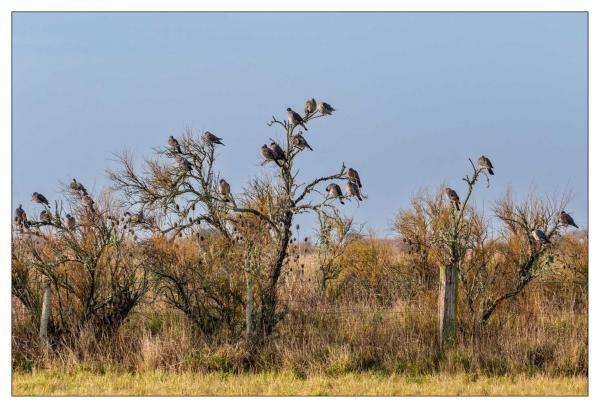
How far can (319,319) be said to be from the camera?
47.9 feet

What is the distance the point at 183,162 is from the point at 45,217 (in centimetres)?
260

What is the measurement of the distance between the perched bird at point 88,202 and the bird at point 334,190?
405 cm

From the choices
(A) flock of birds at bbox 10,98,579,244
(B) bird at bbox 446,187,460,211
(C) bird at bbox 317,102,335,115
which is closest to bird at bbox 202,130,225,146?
(A) flock of birds at bbox 10,98,579,244

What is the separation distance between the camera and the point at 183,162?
15.5 meters

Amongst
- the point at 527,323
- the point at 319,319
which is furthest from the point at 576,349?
the point at 319,319

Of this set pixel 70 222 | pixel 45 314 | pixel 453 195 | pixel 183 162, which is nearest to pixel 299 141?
pixel 183 162

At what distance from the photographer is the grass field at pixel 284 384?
11.6 m

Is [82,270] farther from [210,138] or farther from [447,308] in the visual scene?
[447,308]

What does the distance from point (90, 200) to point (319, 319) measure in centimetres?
444

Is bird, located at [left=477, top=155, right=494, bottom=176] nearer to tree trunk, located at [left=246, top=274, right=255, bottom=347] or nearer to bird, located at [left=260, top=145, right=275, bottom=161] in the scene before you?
bird, located at [left=260, top=145, right=275, bottom=161]

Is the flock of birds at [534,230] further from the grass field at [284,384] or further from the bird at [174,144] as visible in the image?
the bird at [174,144]

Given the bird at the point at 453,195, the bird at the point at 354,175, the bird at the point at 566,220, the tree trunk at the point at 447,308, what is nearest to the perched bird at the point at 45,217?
the bird at the point at 354,175

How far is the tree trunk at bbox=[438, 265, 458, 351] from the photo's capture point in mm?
14094

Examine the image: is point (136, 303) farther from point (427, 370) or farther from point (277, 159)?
point (427, 370)
